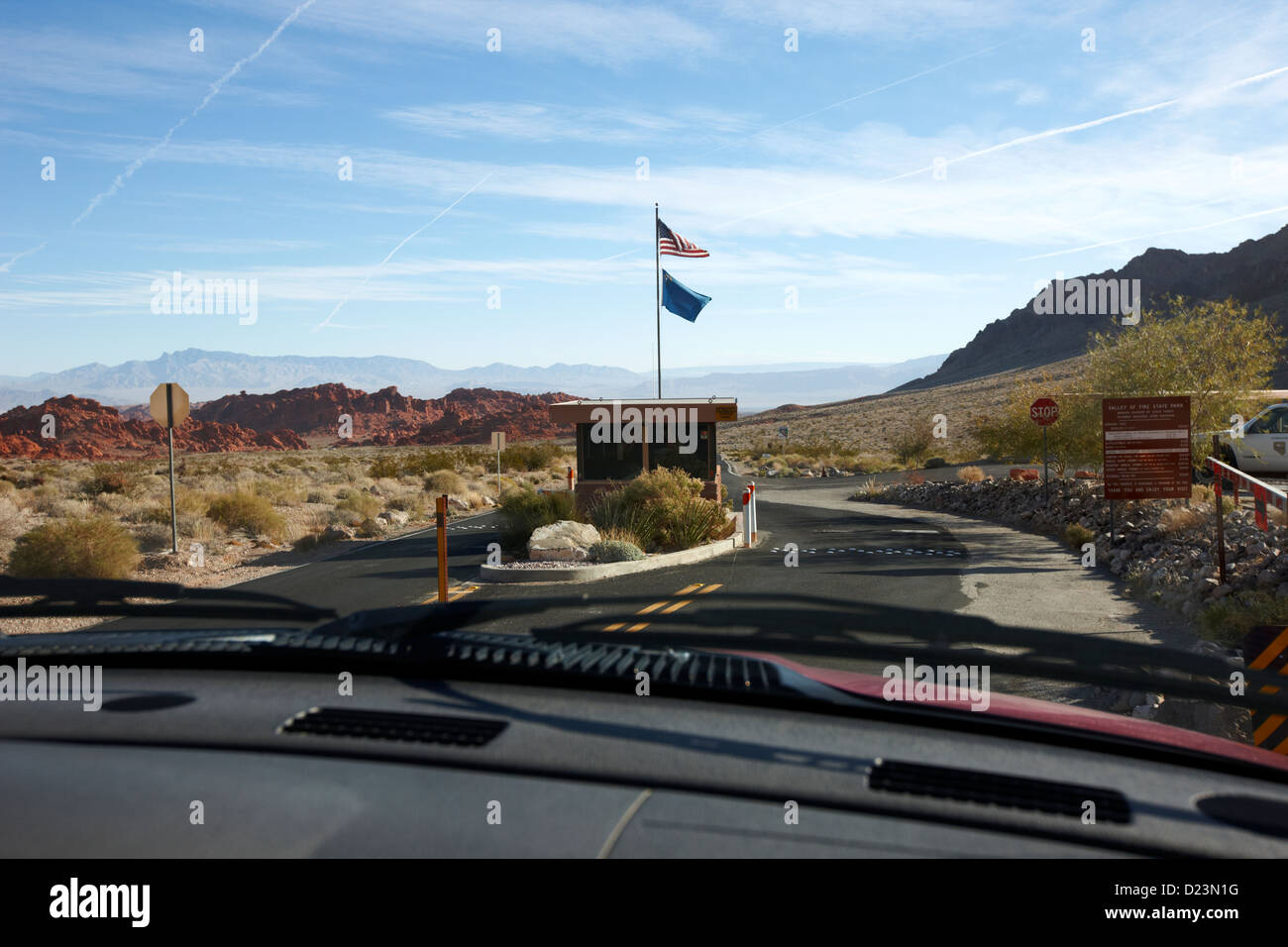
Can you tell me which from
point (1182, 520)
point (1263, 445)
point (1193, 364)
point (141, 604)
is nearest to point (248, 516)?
point (1182, 520)

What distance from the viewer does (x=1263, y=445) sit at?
22.3 m

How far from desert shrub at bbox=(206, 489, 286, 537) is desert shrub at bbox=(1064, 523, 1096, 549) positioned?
19010 mm

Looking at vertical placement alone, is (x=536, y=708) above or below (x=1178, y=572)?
above

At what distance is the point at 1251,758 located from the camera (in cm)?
209

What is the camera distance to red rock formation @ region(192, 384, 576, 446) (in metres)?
156

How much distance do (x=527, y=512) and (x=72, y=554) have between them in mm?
8667

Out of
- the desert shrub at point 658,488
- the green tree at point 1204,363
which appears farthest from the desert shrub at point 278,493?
the green tree at point 1204,363

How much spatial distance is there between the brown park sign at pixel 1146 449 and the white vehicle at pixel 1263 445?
6593 millimetres

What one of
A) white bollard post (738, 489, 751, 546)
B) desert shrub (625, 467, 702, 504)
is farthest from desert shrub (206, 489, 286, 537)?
white bollard post (738, 489, 751, 546)
